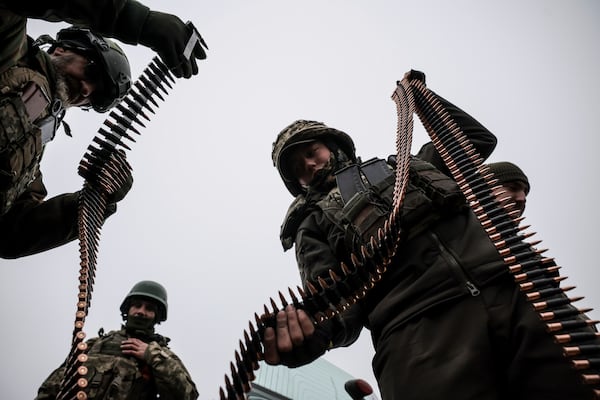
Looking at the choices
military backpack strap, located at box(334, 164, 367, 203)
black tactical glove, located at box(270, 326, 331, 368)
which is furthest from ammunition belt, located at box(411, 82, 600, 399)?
black tactical glove, located at box(270, 326, 331, 368)

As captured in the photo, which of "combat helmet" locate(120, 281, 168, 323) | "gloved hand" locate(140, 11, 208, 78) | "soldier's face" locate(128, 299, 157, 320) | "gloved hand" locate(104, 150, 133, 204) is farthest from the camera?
"combat helmet" locate(120, 281, 168, 323)

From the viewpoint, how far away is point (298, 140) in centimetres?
401

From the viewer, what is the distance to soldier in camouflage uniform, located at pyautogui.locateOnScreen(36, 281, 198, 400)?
4.29 m

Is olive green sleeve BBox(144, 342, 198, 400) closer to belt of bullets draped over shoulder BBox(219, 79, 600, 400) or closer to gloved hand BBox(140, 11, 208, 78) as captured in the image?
belt of bullets draped over shoulder BBox(219, 79, 600, 400)

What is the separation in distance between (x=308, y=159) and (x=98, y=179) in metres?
2.21

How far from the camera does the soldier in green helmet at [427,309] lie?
171 cm

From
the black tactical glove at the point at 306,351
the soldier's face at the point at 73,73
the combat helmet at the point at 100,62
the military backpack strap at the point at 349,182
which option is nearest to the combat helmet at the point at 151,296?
the combat helmet at the point at 100,62

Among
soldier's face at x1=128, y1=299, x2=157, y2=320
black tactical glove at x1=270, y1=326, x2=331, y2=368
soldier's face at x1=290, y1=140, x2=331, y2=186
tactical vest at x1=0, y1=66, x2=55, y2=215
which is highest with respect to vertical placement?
tactical vest at x1=0, y1=66, x2=55, y2=215

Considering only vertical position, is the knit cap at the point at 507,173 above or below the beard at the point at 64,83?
below

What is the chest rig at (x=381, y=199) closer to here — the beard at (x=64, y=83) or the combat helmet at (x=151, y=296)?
the beard at (x=64, y=83)

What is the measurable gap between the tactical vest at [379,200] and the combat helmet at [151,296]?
12.0ft

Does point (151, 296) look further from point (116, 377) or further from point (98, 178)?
point (98, 178)

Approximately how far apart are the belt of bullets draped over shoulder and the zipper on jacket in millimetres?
208

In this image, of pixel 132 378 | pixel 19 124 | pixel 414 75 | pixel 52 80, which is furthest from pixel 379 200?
pixel 132 378
